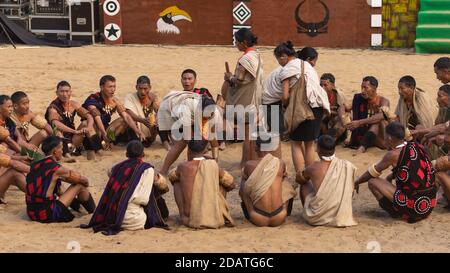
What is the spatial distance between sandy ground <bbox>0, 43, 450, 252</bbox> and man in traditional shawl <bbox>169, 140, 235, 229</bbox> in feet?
0.36

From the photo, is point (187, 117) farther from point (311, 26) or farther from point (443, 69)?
point (311, 26)

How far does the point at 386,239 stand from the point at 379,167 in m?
0.76

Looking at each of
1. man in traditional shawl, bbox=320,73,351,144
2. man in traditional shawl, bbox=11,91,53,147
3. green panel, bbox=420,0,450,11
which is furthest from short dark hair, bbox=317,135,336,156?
green panel, bbox=420,0,450,11

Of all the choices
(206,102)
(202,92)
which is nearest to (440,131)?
(206,102)

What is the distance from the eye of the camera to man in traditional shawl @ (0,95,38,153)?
9852 mm

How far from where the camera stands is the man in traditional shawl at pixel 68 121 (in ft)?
36.3

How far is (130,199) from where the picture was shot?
8242mm

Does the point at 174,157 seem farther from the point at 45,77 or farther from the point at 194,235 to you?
the point at 45,77

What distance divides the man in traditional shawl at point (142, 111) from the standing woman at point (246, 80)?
129cm

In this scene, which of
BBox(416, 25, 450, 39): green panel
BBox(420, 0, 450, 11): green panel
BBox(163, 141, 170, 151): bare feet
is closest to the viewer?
BBox(163, 141, 170, 151): bare feet

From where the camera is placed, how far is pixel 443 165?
8.87 meters

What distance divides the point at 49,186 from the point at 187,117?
2304mm

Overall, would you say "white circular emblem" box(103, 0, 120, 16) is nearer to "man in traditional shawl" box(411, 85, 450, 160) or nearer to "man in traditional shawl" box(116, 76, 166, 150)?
"man in traditional shawl" box(116, 76, 166, 150)

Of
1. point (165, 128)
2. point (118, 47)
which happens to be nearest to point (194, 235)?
point (165, 128)
